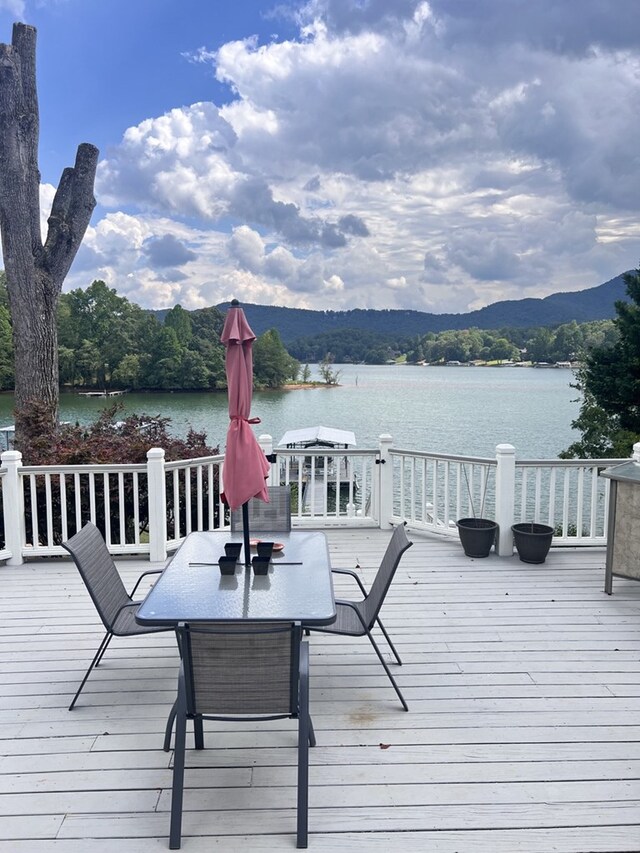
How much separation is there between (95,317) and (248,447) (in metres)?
35.4

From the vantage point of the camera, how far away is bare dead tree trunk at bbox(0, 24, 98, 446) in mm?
7539

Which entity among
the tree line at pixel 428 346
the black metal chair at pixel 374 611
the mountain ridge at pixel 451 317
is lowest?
the black metal chair at pixel 374 611

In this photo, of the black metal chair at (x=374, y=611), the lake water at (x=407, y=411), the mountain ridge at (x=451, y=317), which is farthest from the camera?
the mountain ridge at (x=451, y=317)

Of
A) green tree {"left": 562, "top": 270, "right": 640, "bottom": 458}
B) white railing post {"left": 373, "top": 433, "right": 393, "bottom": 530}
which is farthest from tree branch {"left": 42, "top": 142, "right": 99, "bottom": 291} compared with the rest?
green tree {"left": 562, "top": 270, "right": 640, "bottom": 458}

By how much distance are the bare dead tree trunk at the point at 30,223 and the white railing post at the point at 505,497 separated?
5.47 meters

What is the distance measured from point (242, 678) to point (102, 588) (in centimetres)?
129

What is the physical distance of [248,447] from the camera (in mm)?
3240

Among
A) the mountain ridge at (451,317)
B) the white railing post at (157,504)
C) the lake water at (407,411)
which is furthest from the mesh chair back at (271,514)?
the mountain ridge at (451,317)

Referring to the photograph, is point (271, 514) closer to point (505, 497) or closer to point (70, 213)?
point (505, 497)

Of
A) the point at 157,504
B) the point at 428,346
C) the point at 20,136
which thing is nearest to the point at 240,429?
the point at 157,504

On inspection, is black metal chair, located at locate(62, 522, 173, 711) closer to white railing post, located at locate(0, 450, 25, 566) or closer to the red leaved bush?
white railing post, located at locate(0, 450, 25, 566)

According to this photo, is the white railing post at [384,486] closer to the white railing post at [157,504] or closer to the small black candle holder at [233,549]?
the white railing post at [157,504]

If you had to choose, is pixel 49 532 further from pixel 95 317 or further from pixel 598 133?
pixel 95 317

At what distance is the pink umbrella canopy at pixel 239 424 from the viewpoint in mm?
3174
